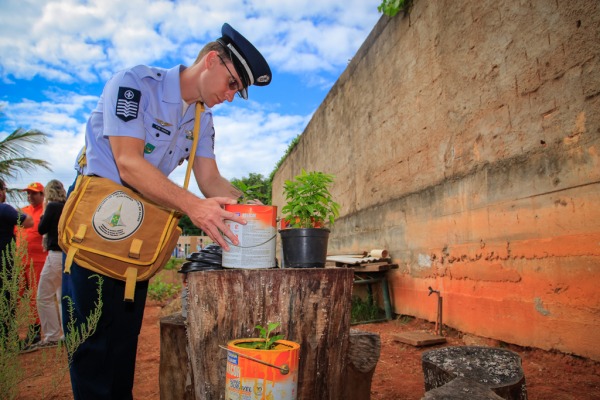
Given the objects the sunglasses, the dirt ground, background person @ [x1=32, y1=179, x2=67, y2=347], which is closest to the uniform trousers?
the dirt ground

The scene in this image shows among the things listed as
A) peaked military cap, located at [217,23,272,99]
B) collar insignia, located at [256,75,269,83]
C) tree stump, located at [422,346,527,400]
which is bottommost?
tree stump, located at [422,346,527,400]

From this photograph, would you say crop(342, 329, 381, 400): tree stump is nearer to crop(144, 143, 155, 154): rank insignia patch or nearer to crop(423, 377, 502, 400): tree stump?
crop(423, 377, 502, 400): tree stump

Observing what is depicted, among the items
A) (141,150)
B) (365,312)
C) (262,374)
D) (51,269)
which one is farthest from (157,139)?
(365,312)

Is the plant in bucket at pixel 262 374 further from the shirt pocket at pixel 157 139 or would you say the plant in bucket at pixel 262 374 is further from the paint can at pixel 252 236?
the shirt pocket at pixel 157 139

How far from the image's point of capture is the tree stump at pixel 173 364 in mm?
2486

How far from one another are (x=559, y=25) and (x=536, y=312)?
7.52ft

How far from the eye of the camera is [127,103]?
6.41 feet

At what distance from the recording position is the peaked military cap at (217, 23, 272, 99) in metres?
2.16

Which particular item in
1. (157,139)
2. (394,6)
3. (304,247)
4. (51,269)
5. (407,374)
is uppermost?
(394,6)

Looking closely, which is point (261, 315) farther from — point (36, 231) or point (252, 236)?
point (36, 231)

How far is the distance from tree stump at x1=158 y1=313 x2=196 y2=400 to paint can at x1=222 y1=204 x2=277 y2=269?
2.90 feet

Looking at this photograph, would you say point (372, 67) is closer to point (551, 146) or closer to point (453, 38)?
point (453, 38)

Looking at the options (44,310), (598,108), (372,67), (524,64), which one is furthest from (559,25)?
(44,310)

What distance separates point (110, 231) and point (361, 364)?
1.73 meters
